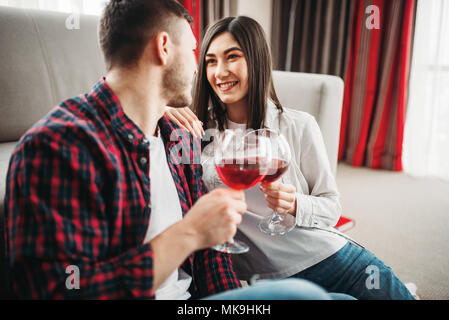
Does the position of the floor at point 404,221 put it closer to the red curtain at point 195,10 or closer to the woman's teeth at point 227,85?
the woman's teeth at point 227,85

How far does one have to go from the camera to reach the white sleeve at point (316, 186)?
1226 mm

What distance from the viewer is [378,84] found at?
383 cm

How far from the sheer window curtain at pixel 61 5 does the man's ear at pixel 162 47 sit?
5.10 ft

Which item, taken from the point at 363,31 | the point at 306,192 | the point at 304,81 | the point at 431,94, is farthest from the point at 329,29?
the point at 306,192

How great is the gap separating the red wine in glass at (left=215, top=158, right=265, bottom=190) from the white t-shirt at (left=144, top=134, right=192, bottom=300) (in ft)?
0.70

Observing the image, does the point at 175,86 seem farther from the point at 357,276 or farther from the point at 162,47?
the point at 357,276

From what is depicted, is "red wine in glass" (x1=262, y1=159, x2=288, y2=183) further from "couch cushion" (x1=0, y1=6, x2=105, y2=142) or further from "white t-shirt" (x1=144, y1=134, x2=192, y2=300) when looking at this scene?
"couch cushion" (x1=0, y1=6, x2=105, y2=142)

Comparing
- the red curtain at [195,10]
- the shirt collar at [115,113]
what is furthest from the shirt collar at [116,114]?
the red curtain at [195,10]

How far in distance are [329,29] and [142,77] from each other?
3.49 metres

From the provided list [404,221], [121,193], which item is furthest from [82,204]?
[404,221]

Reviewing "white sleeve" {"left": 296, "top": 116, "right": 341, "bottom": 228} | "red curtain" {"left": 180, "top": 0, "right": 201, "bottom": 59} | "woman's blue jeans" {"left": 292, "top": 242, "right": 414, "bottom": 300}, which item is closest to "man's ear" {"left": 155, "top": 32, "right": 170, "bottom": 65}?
"white sleeve" {"left": 296, "top": 116, "right": 341, "bottom": 228}

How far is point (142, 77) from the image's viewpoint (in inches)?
36.6
